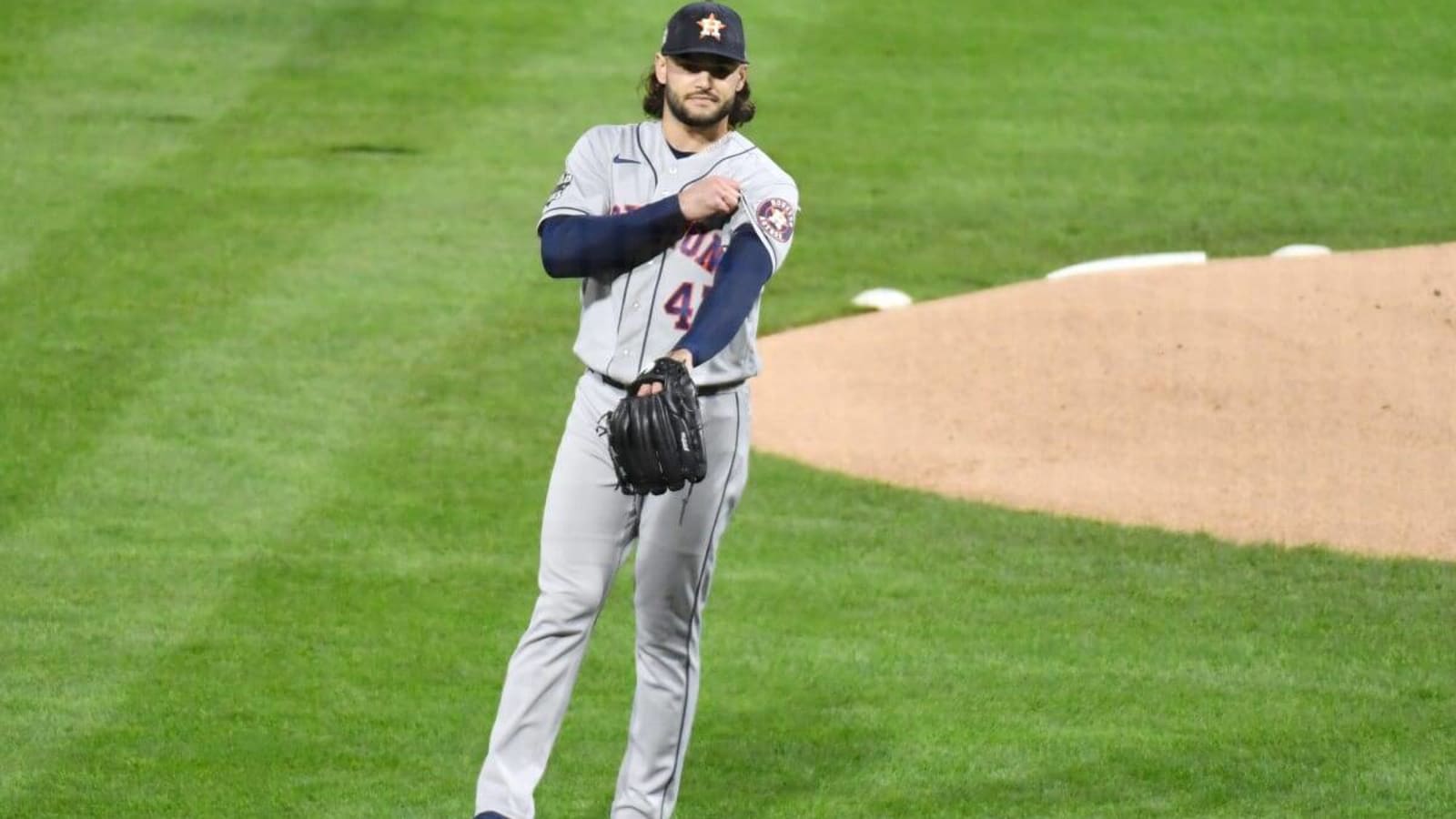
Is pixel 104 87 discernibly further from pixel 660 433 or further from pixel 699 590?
pixel 660 433

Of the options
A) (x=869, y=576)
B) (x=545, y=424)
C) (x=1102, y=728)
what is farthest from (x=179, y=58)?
(x=1102, y=728)

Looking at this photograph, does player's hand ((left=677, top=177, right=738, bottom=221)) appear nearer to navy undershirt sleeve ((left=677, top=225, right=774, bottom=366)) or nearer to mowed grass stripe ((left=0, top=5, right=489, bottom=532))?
navy undershirt sleeve ((left=677, top=225, right=774, bottom=366))

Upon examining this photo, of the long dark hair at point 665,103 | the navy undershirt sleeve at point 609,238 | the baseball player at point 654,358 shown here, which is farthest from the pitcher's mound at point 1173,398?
the navy undershirt sleeve at point 609,238

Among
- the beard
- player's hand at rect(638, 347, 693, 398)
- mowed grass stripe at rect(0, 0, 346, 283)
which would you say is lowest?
mowed grass stripe at rect(0, 0, 346, 283)

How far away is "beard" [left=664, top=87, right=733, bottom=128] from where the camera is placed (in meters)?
5.32

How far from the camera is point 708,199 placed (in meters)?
5.06

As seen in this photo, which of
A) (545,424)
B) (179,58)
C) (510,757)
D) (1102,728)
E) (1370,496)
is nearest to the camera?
(510,757)

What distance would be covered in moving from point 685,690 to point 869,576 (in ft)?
8.18

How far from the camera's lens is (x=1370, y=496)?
8789 millimetres

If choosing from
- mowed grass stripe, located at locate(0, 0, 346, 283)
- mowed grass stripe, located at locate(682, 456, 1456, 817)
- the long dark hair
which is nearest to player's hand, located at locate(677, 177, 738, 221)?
the long dark hair

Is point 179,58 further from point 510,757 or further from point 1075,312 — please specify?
point 510,757

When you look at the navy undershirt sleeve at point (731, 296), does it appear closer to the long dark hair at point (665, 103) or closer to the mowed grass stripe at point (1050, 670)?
the long dark hair at point (665, 103)

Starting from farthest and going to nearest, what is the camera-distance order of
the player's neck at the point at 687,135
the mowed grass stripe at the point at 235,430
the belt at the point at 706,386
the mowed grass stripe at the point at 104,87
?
the mowed grass stripe at the point at 104,87, the mowed grass stripe at the point at 235,430, the player's neck at the point at 687,135, the belt at the point at 706,386

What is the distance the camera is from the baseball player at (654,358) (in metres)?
5.18
